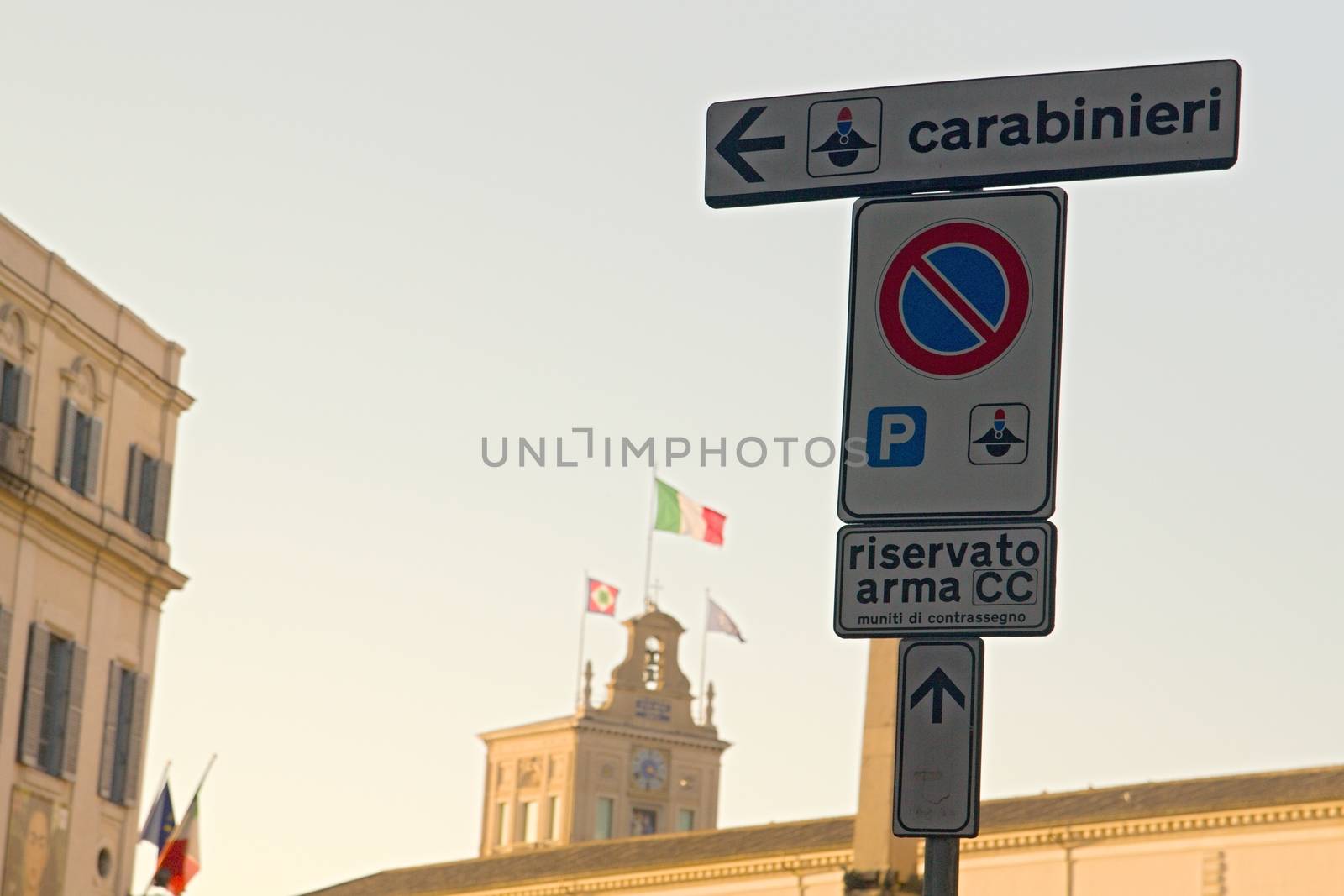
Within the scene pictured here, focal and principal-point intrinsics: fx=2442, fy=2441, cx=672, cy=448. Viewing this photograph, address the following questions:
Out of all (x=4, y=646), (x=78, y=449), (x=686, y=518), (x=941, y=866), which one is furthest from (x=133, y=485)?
(x=686, y=518)

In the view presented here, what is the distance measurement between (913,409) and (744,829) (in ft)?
244

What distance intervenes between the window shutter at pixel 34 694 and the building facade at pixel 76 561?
0.09 ft

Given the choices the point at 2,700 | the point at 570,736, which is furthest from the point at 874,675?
the point at 570,736

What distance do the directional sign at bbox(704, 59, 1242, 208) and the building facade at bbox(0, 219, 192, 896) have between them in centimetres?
3087

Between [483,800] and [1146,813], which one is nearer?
[1146,813]

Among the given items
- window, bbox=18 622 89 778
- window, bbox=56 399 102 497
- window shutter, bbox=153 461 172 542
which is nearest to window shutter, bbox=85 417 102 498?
window, bbox=56 399 102 497

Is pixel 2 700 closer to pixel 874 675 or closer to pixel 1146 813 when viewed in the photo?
pixel 874 675

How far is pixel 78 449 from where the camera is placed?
3775 cm

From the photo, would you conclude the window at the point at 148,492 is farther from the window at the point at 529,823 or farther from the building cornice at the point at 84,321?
the window at the point at 529,823

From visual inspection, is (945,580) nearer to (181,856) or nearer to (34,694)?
(34,694)

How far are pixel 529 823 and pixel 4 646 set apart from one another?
304ft

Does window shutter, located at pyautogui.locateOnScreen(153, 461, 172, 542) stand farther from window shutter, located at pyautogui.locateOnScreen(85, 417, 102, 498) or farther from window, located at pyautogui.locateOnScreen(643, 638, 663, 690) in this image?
window, located at pyautogui.locateOnScreen(643, 638, 663, 690)

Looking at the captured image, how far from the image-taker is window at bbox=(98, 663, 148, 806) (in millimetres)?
37969

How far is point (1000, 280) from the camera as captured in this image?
4973mm
